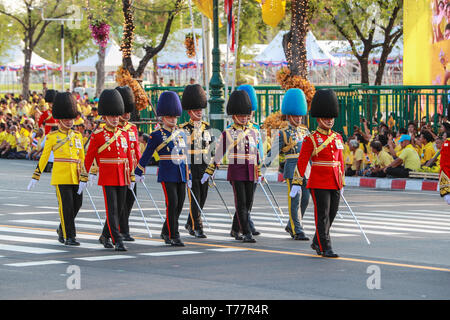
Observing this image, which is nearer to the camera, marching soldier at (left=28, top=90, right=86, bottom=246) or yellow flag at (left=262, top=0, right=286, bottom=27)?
marching soldier at (left=28, top=90, right=86, bottom=246)

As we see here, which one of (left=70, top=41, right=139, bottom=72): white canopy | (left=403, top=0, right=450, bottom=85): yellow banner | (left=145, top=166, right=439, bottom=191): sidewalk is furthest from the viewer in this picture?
(left=70, top=41, right=139, bottom=72): white canopy

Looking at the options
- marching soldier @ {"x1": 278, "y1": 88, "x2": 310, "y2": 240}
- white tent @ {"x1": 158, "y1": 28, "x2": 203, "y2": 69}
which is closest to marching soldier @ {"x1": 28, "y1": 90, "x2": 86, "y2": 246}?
marching soldier @ {"x1": 278, "y1": 88, "x2": 310, "y2": 240}

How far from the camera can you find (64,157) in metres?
12.8

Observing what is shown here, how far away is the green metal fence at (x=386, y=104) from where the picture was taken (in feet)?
78.3

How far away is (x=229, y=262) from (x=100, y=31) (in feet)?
76.3

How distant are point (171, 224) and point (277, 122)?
39.2 ft

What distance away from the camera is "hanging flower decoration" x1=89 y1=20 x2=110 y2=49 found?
33312mm

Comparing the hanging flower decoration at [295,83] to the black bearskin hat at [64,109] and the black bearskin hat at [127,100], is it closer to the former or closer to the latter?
the black bearskin hat at [127,100]

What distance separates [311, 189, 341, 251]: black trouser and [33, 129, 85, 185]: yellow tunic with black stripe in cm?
303

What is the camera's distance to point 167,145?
12844 millimetres

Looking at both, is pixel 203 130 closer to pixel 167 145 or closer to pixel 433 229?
pixel 167 145

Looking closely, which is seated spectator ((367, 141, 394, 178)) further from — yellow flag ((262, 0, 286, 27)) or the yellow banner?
the yellow banner

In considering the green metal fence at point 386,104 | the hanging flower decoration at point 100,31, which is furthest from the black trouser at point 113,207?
the hanging flower decoration at point 100,31

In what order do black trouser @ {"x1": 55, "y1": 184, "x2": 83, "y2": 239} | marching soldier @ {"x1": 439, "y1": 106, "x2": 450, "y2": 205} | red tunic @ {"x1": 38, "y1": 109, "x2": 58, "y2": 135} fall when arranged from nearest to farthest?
1. marching soldier @ {"x1": 439, "y1": 106, "x2": 450, "y2": 205}
2. black trouser @ {"x1": 55, "y1": 184, "x2": 83, "y2": 239}
3. red tunic @ {"x1": 38, "y1": 109, "x2": 58, "y2": 135}
